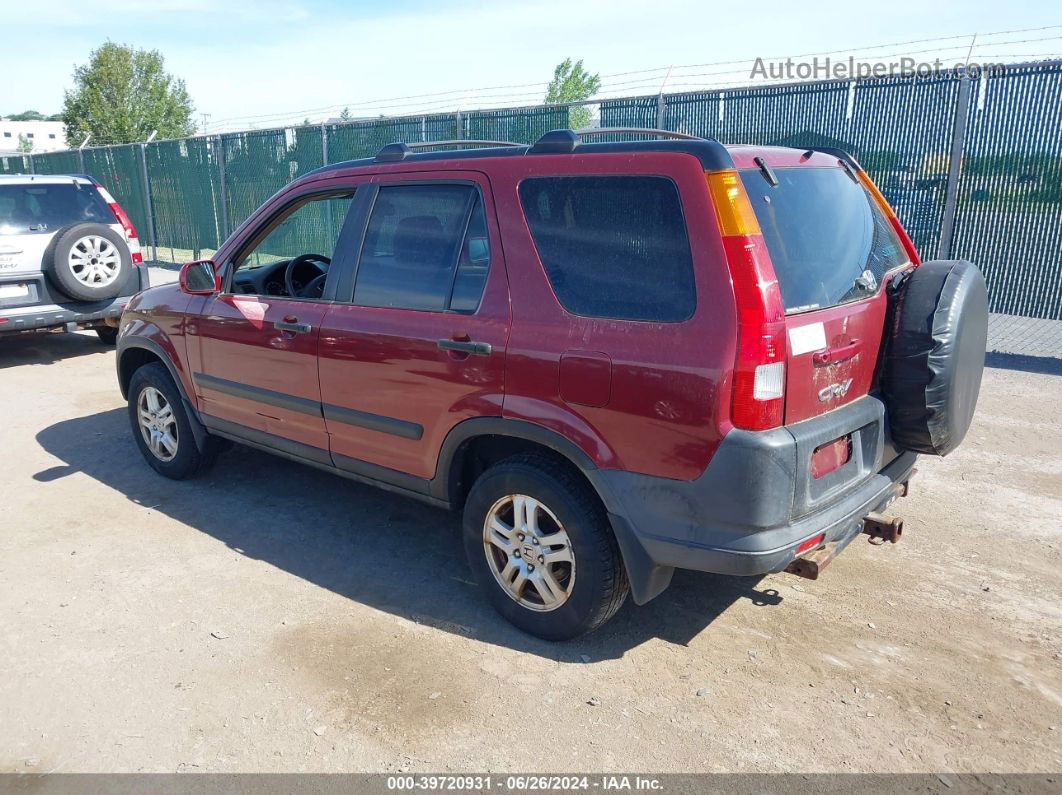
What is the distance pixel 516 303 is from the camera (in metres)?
3.18

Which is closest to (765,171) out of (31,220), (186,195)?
(31,220)

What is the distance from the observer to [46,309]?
26.7 ft

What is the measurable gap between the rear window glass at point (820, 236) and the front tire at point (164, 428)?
372cm

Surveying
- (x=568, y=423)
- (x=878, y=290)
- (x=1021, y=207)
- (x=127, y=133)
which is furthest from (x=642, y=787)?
(x=127, y=133)

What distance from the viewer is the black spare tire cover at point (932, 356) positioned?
3098 millimetres

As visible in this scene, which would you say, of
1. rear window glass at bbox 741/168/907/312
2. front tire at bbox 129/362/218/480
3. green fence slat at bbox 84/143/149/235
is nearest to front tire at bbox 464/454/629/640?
rear window glass at bbox 741/168/907/312

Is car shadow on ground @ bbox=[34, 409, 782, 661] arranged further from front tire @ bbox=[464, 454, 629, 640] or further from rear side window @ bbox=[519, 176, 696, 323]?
rear side window @ bbox=[519, 176, 696, 323]

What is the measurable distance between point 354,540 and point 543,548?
1.52 m

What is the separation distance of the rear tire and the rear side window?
798 cm

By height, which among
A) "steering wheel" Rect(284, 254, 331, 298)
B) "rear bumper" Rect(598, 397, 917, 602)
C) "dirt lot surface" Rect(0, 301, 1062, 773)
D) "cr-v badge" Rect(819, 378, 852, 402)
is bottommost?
"dirt lot surface" Rect(0, 301, 1062, 773)

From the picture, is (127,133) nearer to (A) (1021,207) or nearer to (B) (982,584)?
(A) (1021,207)

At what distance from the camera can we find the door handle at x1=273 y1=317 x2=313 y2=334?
13.1 feet

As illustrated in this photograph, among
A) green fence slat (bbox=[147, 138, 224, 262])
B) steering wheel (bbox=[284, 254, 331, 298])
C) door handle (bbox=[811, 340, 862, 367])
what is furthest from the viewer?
green fence slat (bbox=[147, 138, 224, 262])

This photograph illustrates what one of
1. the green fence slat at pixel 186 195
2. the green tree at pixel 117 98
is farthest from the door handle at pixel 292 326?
the green tree at pixel 117 98
